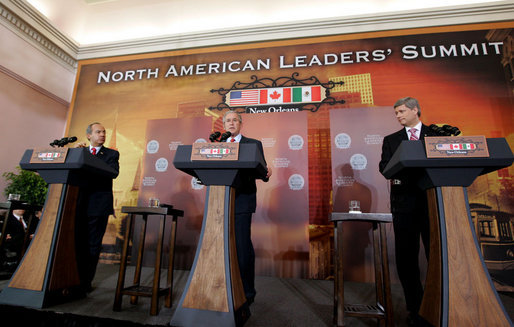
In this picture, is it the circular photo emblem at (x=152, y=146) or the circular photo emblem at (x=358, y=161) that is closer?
the circular photo emblem at (x=358, y=161)

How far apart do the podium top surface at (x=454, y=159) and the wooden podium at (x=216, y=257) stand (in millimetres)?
801

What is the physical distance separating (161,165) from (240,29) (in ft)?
8.44

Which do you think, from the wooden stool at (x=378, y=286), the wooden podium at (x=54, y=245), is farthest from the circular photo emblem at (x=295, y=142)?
the wooden podium at (x=54, y=245)

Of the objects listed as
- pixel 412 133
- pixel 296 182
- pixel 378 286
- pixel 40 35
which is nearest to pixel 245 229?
pixel 378 286

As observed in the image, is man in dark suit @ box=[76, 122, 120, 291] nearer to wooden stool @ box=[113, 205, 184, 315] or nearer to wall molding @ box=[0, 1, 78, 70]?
wooden stool @ box=[113, 205, 184, 315]

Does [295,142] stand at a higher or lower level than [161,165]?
higher

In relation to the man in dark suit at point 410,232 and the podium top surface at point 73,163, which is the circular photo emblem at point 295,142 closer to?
the man in dark suit at point 410,232

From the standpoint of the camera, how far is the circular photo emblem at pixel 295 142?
4051mm

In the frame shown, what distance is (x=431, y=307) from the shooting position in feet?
4.67

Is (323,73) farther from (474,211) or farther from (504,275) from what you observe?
(504,275)

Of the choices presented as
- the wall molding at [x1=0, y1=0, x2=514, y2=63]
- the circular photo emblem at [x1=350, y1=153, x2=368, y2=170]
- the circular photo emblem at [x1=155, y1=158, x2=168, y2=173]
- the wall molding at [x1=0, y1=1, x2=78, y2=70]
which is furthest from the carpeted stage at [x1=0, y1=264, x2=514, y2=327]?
the wall molding at [x1=0, y1=1, x2=78, y2=70]

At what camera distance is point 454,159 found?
1462mm

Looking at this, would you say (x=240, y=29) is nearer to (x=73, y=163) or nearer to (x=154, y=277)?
(x=73, y=163)

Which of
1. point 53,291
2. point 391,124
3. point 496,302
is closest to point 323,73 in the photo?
point 391,124
